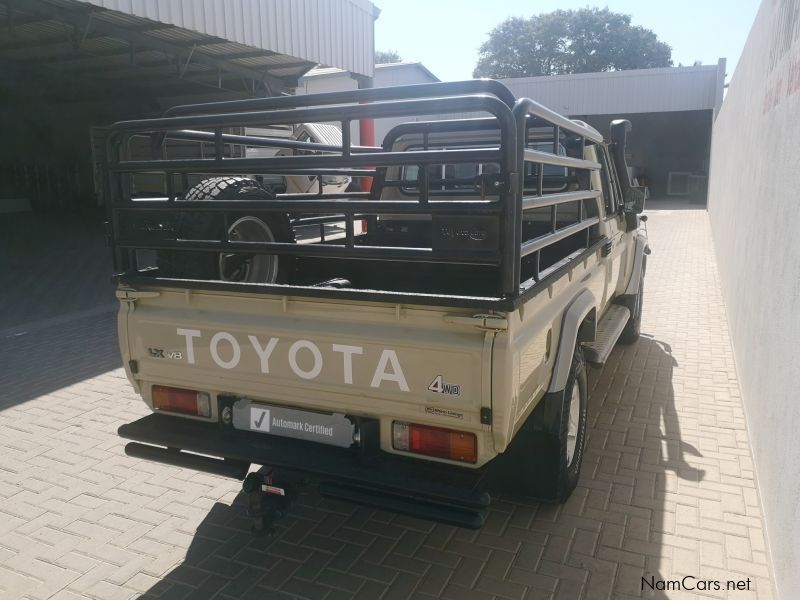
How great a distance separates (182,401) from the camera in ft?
9.99

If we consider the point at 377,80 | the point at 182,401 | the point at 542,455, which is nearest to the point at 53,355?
the point at 182,401

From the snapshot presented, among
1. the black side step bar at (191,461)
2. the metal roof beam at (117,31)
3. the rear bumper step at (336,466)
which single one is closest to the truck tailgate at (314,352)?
the rear bumper step at (336,466)

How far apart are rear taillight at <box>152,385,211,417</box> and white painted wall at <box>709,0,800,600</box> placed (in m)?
2.51

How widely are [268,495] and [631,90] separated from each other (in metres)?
27.0

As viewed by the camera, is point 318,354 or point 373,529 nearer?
point 318,354

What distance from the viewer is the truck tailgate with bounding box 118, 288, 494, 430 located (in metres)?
2.43

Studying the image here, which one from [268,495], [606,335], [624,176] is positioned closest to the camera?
[268,495]

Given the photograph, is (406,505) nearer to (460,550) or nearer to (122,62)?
(460,550)

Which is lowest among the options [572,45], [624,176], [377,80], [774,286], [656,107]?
[774,286]

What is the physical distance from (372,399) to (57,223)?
1700 cm

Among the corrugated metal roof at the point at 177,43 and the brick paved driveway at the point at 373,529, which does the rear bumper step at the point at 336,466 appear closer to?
the brick paved driveway at the point at 373,529

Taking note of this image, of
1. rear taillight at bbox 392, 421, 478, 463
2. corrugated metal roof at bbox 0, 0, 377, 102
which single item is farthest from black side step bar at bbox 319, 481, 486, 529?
corrugated metal roof at bbox 0, 0, 377, 102

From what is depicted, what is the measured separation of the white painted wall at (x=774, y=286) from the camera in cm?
272

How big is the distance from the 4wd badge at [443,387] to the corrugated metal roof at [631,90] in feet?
81.0
